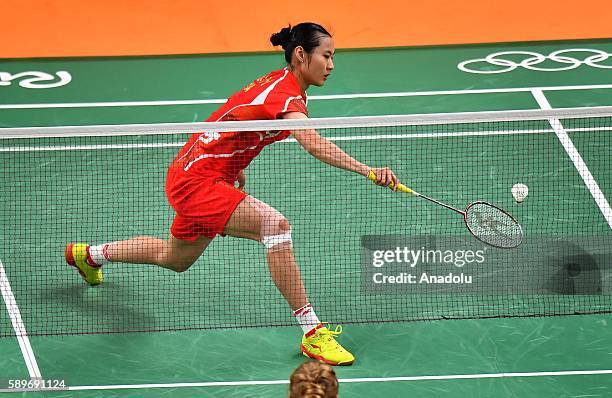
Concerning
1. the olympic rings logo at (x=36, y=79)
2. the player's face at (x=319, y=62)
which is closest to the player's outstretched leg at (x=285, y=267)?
the player's face at (x=319, y=62)

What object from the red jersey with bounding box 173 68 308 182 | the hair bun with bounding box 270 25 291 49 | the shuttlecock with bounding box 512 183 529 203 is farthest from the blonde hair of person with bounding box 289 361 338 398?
the shuttlecock with bounding box 512 183 529 203

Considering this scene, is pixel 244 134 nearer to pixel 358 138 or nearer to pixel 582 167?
pixel 358 138

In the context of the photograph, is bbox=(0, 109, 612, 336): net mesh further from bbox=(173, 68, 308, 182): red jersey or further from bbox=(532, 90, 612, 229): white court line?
bbox=(173, 68, 308, 182): red jersey

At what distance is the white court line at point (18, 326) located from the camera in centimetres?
747

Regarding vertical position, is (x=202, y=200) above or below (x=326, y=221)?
below

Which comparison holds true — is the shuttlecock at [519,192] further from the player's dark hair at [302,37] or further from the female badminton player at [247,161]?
the player's dark hair at [302,37]

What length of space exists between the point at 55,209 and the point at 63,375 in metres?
2.27

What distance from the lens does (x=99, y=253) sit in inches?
322

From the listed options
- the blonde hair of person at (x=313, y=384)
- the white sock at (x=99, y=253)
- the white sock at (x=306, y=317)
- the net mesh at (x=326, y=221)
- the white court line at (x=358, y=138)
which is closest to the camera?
the blonde hair of person at (x=313, y=384)

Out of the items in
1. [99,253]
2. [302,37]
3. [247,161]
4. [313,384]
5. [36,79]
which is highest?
[36,79]

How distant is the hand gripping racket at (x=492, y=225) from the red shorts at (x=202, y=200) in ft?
4.43

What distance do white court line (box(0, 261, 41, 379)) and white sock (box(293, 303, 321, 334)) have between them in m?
1.71

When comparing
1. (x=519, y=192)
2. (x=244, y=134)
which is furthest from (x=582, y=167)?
(x=244, y=134)

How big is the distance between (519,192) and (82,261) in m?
3.29
